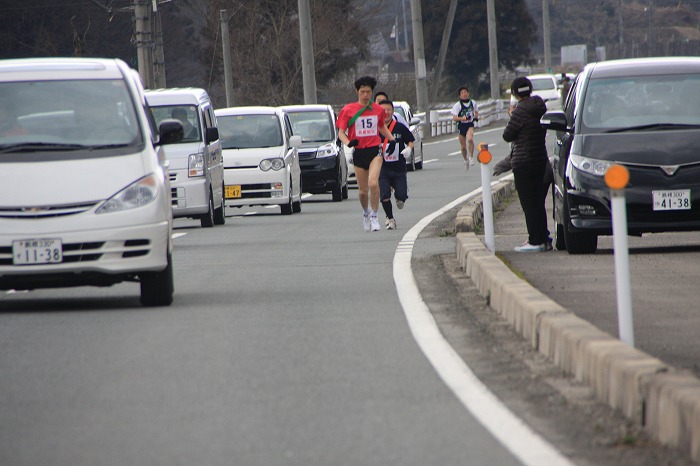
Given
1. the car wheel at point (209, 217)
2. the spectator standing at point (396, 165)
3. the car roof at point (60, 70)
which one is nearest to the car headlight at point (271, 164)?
the car wheel at point (209, 217)

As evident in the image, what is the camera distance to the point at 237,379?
292 inches

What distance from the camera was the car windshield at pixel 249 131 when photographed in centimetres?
2425

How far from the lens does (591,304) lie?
32.3ft

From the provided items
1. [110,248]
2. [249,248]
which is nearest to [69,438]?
[110,248]

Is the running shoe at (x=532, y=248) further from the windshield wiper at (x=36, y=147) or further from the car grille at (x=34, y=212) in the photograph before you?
the car grille at (x=34, y=212)

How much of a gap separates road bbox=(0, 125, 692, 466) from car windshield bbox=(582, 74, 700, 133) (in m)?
2.70

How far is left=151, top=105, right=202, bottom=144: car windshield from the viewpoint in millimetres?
21280

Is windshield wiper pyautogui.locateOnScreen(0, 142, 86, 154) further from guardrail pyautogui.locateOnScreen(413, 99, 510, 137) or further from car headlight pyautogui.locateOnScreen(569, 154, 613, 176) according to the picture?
guardrail pyautogui.locateOnScreen(413, 99, 510, 137)

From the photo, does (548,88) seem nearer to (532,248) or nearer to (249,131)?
(249,131)

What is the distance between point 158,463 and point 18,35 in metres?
71.1

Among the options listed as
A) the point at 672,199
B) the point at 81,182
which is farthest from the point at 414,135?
the point at 81,182

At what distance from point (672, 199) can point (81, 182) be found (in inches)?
226

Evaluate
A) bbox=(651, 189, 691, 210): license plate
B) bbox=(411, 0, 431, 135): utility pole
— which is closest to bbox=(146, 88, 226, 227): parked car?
bbox=(651, 189, 691, 210): license plate

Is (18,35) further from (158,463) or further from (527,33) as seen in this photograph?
(158,463)
